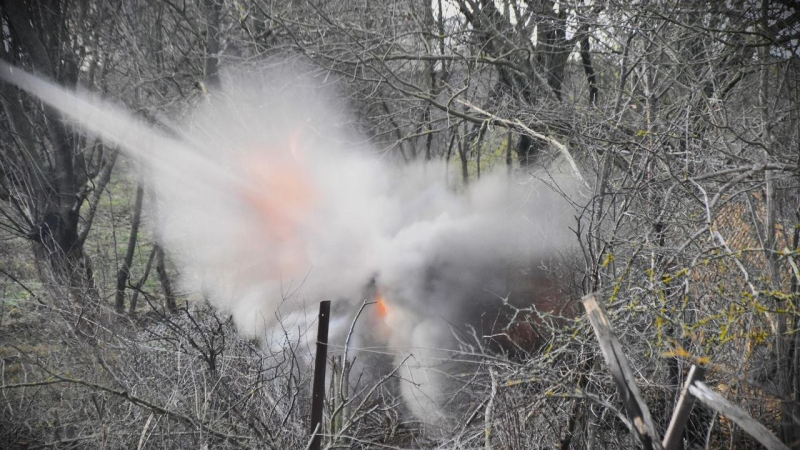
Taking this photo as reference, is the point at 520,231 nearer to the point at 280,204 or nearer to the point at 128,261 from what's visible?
the point at 280,204

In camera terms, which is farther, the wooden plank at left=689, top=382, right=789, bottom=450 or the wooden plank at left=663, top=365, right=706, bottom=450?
the wooden plank at left=663, top=365, right=706, bottom=450

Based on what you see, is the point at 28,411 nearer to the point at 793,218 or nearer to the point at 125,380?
the point at 125,380

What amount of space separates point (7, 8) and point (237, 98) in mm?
4715

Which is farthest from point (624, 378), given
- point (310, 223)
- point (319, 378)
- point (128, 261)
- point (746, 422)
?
point (128, 261)

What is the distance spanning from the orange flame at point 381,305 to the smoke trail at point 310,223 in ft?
0.14

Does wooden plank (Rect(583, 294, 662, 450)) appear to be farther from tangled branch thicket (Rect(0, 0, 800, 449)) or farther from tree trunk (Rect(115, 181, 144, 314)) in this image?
tree trunk (Rect(115, 181, 144, 314))

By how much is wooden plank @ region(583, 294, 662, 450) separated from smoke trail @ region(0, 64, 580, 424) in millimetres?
8901

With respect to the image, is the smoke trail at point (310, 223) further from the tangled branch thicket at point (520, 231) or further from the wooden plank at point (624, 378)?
the wooden plank at point (624, 378)

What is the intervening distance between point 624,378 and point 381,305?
10.0m

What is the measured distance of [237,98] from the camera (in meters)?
13.6

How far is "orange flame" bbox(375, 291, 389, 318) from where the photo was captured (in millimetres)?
12688

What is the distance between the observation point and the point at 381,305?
42.3 ft

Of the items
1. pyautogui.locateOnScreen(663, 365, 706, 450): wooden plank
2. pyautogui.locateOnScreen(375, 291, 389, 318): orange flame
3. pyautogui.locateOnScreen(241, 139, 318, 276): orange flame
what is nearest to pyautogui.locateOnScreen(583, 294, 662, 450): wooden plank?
pyautogui.locateOnScreen(663, 365, 706, 450): wooden plank

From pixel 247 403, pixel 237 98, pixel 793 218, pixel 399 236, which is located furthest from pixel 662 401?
pixel 237 98
